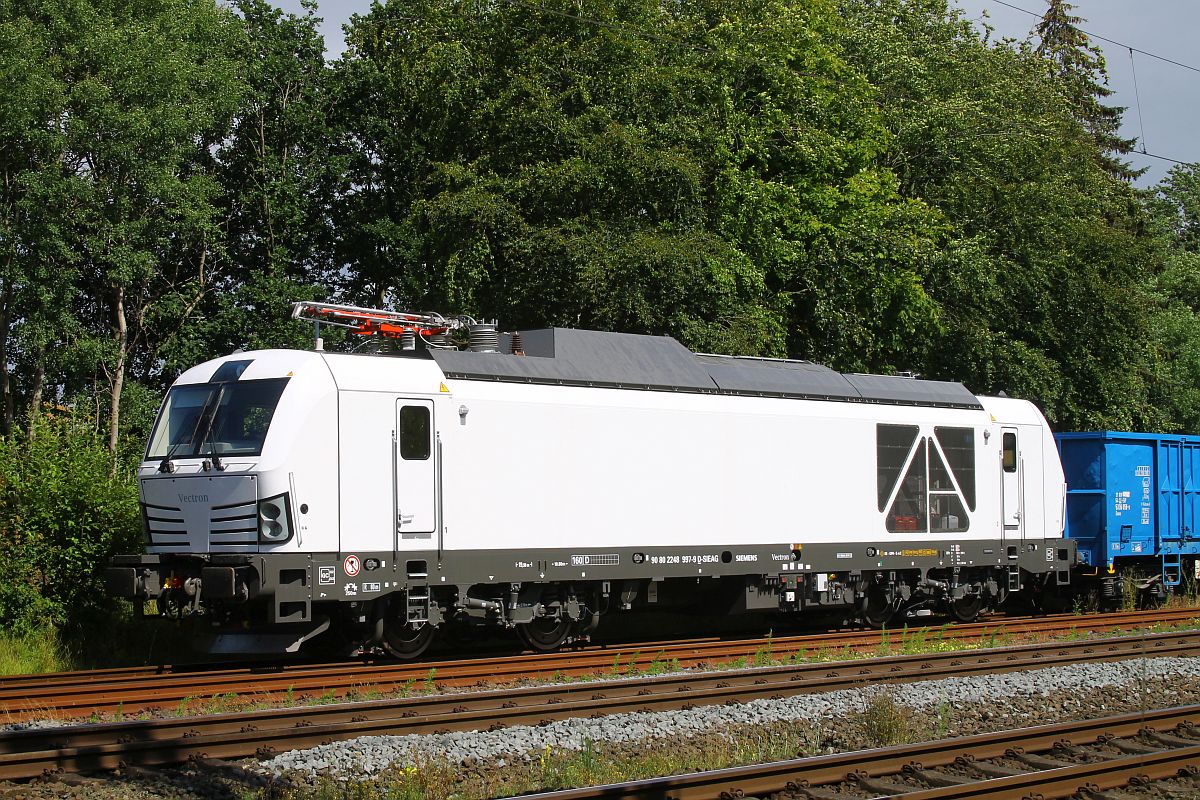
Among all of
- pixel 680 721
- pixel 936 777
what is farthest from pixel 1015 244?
pixel 936 777

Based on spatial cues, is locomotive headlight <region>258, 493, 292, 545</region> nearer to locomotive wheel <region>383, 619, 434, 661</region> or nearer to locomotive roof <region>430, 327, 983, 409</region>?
locomotive wheel <region>383, 619, 434, 661</region>

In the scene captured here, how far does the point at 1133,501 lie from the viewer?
22.3 meters

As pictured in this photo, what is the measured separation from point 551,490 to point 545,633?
6.76 ft

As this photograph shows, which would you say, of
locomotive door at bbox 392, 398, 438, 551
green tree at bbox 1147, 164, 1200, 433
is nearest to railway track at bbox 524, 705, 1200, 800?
locomotive door at bbox 392, 398, 438, 551

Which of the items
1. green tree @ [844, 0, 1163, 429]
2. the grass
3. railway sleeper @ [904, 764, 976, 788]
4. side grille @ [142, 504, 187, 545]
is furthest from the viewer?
green tree @ [844, 0, 1163, 429]

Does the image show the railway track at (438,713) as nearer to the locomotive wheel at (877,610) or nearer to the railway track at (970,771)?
the railway track at (970,771)

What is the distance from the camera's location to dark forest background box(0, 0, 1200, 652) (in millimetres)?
24797

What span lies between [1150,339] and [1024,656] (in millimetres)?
24527

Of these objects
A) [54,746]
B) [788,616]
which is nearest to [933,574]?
[788,616]

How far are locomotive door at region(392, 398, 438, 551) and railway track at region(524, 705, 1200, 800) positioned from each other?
19.1 ft

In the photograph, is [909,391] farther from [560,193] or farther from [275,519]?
[275,519]

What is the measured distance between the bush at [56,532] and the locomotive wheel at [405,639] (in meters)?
3.80

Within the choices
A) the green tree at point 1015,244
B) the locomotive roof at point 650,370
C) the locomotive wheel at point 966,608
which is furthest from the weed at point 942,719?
the green tree at point 1015,244

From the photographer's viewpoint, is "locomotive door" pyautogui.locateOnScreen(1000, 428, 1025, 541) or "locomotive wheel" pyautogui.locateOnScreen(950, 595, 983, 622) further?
"locomotive wheel" pyautogui.locateOnScreen(950, 595, 983, 622)
